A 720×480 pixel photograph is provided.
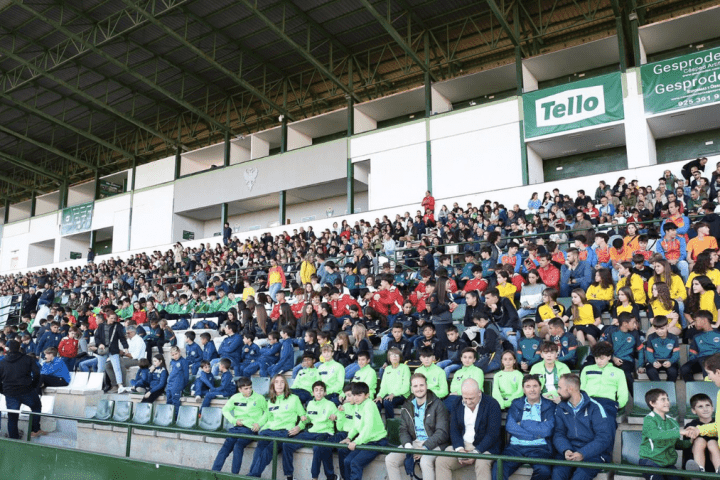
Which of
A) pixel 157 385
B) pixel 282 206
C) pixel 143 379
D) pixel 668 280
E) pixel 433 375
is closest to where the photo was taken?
pixel 433 375

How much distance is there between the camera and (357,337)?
9.42 meters

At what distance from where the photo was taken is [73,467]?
7.54 meters

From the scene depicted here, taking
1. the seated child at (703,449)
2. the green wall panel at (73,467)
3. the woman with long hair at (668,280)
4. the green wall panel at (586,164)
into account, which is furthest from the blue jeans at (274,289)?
the seated child at (703,449)

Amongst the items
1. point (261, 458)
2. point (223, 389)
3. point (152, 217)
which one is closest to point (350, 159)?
point (152, 217)

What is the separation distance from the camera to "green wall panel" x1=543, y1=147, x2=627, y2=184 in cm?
2064

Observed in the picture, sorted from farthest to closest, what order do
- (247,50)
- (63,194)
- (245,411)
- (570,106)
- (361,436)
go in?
(63,194) → (247,50) → (570,106) → (245,411) → (361,436)

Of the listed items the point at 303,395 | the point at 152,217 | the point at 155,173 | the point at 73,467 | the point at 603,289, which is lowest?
the point at 73,467

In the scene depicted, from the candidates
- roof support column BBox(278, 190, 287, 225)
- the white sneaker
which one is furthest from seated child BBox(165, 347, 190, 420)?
roof support column BBox(278, 190, 287, 225)

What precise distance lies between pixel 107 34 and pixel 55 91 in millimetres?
7994

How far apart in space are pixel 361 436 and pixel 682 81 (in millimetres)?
16481

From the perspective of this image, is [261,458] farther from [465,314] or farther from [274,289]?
[274,289]

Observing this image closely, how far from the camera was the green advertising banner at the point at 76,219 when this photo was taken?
34.1m

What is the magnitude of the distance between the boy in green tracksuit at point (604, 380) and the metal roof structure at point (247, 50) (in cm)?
1461

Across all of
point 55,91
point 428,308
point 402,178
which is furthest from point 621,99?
point 55,91
